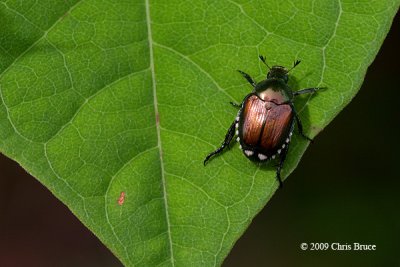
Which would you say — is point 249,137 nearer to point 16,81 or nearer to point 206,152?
point 206,152

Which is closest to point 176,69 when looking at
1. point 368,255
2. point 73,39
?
point 73,39

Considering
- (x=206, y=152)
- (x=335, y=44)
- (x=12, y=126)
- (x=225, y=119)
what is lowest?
(x=12, y=126)

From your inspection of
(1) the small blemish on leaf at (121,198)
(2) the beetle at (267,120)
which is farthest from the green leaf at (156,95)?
(2) the beetle at (267,120)

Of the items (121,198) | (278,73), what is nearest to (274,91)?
(278,73)

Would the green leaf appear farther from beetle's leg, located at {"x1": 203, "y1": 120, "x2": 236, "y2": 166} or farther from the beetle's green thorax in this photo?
the beetle's green thorax

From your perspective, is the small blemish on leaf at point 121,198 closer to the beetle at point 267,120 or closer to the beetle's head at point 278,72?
the beetle at point 267,120

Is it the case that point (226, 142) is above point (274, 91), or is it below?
below

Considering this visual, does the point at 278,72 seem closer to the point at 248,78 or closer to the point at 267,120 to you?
the point at 248,78
